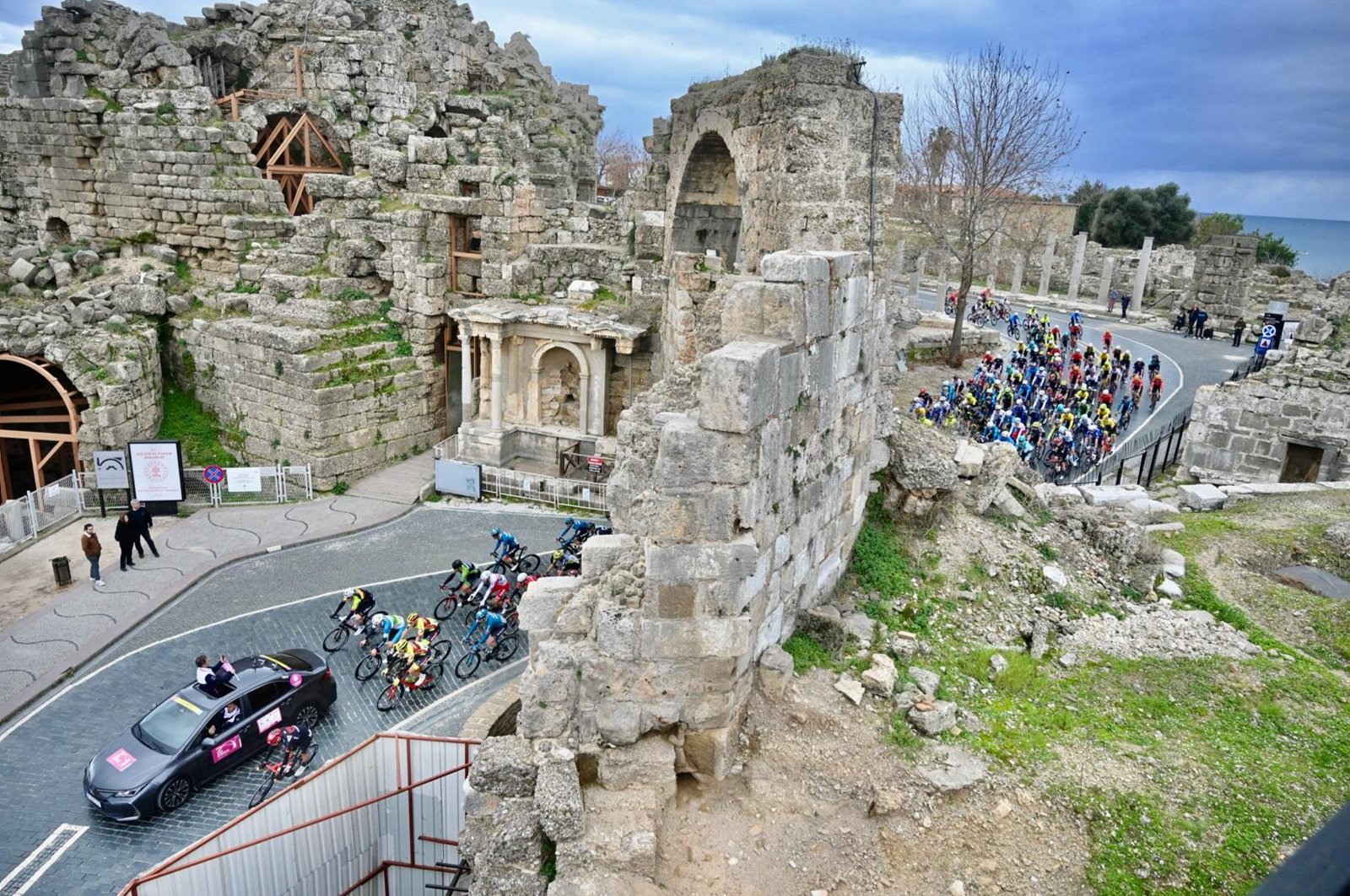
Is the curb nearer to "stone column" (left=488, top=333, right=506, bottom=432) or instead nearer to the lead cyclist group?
the lead cyclist group

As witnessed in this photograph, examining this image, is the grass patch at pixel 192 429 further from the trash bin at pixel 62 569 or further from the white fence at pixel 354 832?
the white fence at pixel 354 832

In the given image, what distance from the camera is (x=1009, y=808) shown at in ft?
20.2

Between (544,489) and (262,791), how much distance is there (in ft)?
28.4

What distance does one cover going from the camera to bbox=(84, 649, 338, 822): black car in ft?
29.6

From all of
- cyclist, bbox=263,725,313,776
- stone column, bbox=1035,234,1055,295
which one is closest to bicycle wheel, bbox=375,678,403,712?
cyclist, bbox=263,725,313,776

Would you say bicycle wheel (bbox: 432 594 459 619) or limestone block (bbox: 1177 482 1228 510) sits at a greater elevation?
limestone block (bbox: 1177 482 1228 510)

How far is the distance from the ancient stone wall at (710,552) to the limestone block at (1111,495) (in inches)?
286

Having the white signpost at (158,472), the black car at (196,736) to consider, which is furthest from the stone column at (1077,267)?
the black car at (196,736)

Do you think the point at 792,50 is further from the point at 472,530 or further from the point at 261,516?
the point at 261,516

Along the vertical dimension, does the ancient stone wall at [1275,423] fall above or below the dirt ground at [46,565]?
above

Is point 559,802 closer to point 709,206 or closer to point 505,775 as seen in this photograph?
point 505,775

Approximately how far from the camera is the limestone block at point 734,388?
5.75 meters

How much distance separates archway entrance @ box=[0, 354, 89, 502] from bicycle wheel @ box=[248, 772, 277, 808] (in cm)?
1058

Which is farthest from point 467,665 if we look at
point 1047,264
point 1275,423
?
point 1047,264
